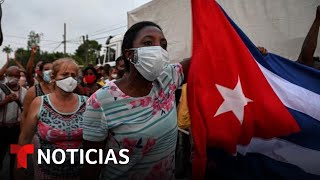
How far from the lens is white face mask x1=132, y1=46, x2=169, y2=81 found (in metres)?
2.14

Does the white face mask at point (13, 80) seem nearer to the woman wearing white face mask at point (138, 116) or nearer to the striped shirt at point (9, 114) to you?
the striped shirt at point (9, 114)

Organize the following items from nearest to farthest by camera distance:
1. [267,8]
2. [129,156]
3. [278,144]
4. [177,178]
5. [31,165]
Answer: [129,156] < [278,144] < [31,165] < [267,8] < [177,178]

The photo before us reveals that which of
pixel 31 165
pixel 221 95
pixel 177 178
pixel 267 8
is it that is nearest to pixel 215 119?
pixel 221 95

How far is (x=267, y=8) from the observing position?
4441mm

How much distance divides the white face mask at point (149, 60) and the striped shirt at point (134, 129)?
4.4 inches

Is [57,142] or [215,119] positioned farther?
[57,142]

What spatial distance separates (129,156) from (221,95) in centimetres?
75

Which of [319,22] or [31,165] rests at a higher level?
[319,22]

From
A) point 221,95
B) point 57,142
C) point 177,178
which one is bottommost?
point 177,178

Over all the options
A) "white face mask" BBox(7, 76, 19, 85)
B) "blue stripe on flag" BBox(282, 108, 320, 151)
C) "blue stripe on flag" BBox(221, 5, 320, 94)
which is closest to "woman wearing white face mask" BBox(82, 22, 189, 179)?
"blue stripe on flag" BBox(221, 5, 320, 94)

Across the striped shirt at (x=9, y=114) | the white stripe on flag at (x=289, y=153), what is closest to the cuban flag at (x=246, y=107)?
the white stripe on flag at (x=289, y=153)

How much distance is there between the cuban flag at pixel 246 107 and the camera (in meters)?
2.38

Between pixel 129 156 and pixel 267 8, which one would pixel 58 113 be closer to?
pixel 129 156

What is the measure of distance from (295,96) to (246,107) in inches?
17.2
